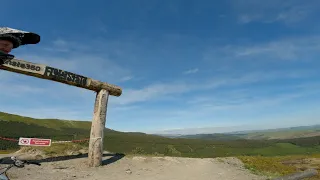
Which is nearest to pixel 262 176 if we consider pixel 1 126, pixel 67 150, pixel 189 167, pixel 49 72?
pixel 189 167

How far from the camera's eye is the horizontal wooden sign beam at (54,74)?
1321 cm

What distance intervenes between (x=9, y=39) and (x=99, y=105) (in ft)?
43.4

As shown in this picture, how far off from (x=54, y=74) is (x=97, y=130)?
11.7 feet

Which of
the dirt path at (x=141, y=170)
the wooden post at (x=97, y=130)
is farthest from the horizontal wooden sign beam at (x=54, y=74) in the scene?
the dirt path at (x=141, y=170)

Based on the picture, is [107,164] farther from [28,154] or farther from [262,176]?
[262,176]

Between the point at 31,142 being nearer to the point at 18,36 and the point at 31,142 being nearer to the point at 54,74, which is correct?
the point at 54,74

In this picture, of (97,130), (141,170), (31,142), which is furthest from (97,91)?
(141,170)

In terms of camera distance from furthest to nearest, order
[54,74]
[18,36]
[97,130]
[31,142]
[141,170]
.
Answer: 1. [141,170]
2. [97,130]
3. [54,74]
4. [31,142]
5. [18,36]

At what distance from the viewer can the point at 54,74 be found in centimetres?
1414

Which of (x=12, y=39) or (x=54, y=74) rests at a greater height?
(x=54, y=74)

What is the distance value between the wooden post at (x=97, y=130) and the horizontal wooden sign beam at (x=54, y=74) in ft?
1.69

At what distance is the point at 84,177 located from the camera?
13.6 m

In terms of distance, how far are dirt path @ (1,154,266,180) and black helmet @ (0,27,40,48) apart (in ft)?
38.4

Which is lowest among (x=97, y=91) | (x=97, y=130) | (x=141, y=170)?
(x=141, y=170)
